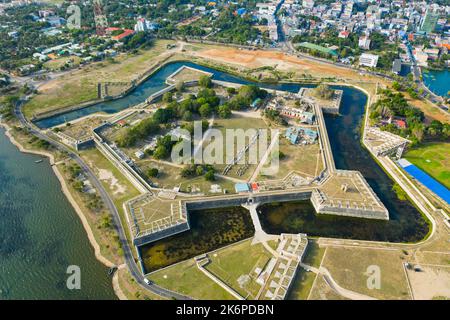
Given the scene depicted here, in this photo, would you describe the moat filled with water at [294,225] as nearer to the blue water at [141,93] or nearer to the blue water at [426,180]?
the blue water at [426,180]

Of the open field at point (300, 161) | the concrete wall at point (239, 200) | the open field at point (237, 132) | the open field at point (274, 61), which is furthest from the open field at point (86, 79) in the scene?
the open field at point (300, 161)

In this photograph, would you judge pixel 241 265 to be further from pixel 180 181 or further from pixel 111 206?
pixel 111 206

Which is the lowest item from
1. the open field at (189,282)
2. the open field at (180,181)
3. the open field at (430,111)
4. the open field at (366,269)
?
the open field at (189,282)

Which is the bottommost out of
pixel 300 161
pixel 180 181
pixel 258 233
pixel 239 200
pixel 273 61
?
pixel 258 233

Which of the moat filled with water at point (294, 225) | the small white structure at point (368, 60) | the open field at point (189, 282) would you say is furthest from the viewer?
the small white structure at point (368, 60)

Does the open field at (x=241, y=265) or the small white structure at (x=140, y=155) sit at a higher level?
the small white structure at (x=140, y=155)

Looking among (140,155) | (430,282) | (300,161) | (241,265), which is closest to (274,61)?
(300,161)

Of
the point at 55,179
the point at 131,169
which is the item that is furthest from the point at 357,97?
the point at 55,179
